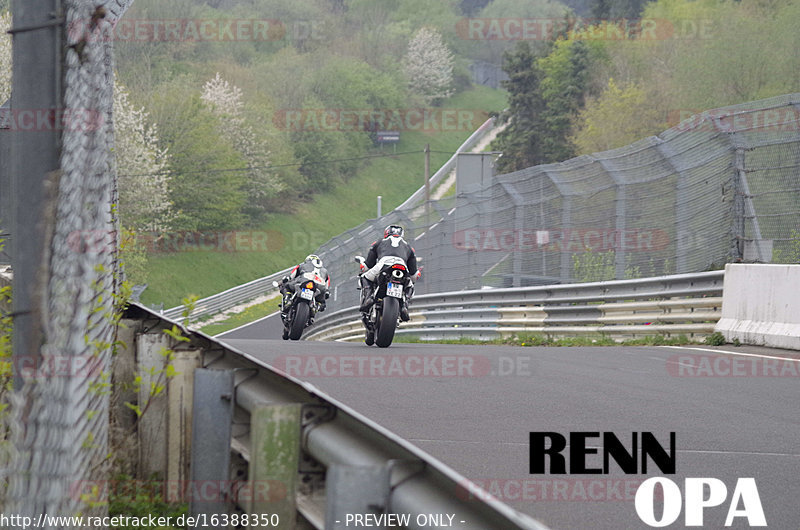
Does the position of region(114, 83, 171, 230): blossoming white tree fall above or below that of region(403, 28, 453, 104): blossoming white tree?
below

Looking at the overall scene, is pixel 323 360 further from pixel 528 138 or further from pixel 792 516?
pixel 528 138

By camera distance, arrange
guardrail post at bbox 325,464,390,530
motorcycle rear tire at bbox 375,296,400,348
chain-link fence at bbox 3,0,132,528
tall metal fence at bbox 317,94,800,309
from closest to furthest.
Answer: guardrail post at bbox 325,464,390,530, chain-link fence at bbox 3,0,132,528, motorcycle rear tire at bbox 375,296,400,348, tall metal fence at bbox 317,94,800,309

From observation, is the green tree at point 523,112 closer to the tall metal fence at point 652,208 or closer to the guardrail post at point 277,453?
the tall metal fence at point 652,208

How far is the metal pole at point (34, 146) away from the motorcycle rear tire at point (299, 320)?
14958 mm

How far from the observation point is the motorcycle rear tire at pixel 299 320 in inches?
720

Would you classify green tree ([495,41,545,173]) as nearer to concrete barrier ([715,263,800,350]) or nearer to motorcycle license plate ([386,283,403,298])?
concrete barrier ([715,263,800,350])

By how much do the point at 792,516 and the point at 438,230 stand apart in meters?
18.5

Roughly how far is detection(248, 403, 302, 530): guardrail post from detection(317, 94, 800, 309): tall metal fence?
10683mm

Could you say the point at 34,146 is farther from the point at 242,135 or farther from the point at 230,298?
the point at 242,135

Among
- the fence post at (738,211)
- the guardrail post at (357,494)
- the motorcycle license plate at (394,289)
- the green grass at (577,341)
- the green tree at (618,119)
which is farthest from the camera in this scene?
the green tree at (618,119)

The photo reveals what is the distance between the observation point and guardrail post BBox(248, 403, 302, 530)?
319 centimetres

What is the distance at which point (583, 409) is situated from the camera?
26.1 ft

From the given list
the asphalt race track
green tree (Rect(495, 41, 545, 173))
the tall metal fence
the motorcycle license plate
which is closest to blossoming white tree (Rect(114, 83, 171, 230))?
green tree (Rect(495, 41, 545, 173))

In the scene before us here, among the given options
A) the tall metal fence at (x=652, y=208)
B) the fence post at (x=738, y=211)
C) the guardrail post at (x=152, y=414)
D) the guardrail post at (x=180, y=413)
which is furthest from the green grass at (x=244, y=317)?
the guardrail post at (x=180, y=413)
